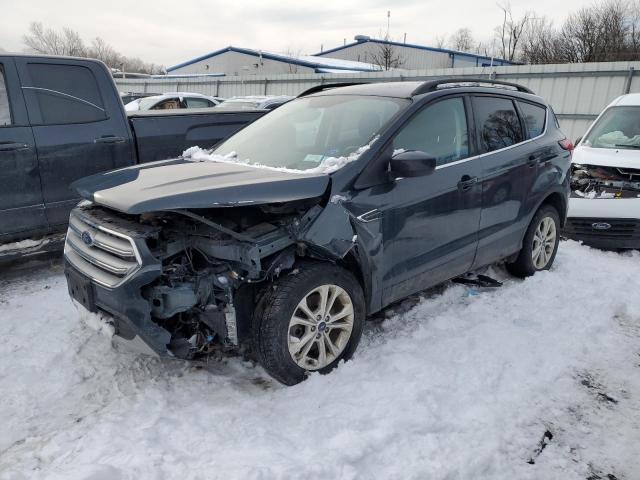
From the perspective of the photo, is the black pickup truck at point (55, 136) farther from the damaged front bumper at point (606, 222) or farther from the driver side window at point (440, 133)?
the damaged front bumper at point (606, 222)

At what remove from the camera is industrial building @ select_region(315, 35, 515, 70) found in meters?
48.1

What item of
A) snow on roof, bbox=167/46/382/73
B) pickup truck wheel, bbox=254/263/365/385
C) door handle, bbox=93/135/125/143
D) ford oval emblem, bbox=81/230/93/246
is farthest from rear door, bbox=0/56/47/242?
snow on roof, bbox=167/46/382/73

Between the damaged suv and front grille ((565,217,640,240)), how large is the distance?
2566 millimetres

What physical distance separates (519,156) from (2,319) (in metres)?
4.39

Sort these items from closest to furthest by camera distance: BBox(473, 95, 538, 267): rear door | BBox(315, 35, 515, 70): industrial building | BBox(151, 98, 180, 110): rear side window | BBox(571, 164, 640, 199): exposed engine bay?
BBox(473, 95, 538, 267): rear door → BBox(571, 164, 640, 199): exposed engine bay → BBox(151, 98, 180, 110): rear side window → BBox(315, 35, 515, 70): industrial building

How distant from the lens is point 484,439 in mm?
2604

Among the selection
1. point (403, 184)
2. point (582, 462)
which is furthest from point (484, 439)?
point (403, 184)

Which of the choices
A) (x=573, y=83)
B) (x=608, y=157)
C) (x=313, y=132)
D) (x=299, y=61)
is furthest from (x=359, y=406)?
(x=299, y=61)

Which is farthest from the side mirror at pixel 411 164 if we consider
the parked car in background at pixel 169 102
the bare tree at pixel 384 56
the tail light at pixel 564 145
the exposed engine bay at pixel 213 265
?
the bare tree at pixel 384 56

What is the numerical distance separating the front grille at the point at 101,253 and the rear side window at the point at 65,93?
1.97 metres

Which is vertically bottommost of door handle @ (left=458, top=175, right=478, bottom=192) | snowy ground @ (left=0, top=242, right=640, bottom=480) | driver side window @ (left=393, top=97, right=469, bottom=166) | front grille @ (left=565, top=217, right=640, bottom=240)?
snowy ground @ (left=0, top=242, right=640, bottom=480)

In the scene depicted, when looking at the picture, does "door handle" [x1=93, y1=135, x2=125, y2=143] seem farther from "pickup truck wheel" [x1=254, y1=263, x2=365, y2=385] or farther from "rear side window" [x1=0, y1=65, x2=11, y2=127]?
"pickup truck wheel" [x1=254, y1=263, x2=365, y2=385]

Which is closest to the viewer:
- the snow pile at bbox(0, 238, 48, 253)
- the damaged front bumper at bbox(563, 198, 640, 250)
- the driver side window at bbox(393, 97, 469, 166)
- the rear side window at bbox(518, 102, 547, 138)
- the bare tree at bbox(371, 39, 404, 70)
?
the driver side window at bbox(393, 97, 469, 166)

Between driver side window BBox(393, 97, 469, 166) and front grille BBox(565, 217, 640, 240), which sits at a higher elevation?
driver side window BBox(393, 97, 469, 166)
